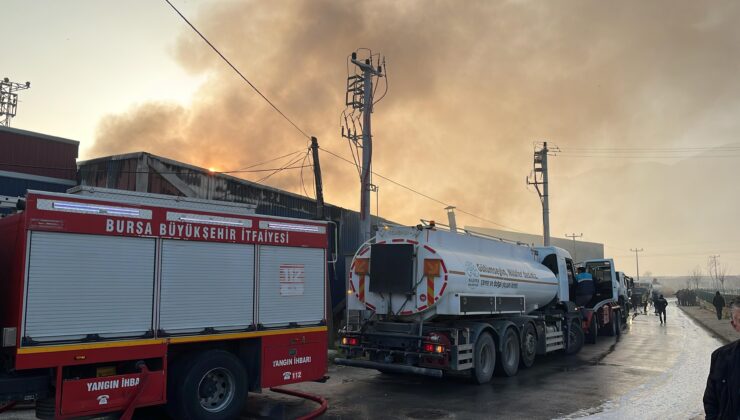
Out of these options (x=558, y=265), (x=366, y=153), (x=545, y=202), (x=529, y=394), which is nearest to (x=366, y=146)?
(x=366, y=153)

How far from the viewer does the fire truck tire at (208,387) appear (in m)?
7.27

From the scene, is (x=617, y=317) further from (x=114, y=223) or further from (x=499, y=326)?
(x=114, y=223)

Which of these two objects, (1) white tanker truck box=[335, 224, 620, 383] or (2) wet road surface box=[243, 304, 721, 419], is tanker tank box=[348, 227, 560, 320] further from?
(2) wet road surface box=[243, 304, 721, 419]

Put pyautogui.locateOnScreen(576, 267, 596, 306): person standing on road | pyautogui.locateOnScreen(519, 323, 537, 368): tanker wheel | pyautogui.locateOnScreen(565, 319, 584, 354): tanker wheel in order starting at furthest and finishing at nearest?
pyautogui.locateOnScreen(576, 267, 596, 306): person standing on road
pyautogui.locateOnScreen(565, 319, 584, 354): tanker wheel
pyautogui.locateOnScreen(519, 323, 537, 368): tanker wheel

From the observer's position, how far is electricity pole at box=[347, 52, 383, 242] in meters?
15.0

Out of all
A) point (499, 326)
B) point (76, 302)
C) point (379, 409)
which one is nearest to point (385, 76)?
point (499, 326)

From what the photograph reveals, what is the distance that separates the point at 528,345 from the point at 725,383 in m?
9.97

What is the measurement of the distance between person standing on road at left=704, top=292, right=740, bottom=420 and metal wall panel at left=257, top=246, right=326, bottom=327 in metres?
6.07

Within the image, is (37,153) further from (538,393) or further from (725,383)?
(725,383)

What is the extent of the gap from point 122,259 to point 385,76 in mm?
12399

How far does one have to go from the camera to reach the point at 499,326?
12.1m

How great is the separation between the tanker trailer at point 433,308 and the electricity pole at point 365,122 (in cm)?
308

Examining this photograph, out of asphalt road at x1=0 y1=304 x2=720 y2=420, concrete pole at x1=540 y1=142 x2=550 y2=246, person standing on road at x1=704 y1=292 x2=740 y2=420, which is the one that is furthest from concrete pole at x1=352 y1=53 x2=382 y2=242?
concrete pole at x1=540 y1=142 x2=550 y2=246

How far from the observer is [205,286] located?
7707 millimetres
